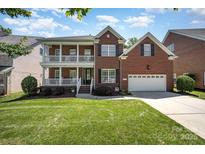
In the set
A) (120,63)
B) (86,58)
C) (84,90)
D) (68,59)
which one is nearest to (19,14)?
(68,59)

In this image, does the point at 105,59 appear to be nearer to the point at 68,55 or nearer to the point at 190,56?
the point at 68,55

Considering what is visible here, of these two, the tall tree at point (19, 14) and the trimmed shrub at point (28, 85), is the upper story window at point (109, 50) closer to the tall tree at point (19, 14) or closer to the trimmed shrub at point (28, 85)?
the trimmed shrub at point (28, 85)

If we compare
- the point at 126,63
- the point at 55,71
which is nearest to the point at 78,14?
the point at 126,63

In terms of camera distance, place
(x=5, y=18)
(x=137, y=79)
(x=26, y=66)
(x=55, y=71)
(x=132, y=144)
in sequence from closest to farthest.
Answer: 1. (x=132, y=144)
2. (x=5, y=18)
3. (x=137, y=79)
4. (x=55, y=71)
5. (x=26, y=66)

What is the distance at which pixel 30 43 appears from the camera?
24.4 metres

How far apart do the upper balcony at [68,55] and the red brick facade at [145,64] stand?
4221mm

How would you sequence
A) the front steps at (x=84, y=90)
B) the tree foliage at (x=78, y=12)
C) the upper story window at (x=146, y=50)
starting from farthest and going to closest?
the upper story window at (x=146, y=50), the front steps at (x=84, y=90), the tree foliage at (x=78, y=12)

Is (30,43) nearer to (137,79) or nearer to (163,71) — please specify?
(137,79)

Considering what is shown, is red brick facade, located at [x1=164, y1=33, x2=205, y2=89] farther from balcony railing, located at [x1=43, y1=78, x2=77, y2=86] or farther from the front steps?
balcony railing, located at [x1=43, y1=78, x2=77, y2=86]

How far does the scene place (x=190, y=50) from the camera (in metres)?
23.0

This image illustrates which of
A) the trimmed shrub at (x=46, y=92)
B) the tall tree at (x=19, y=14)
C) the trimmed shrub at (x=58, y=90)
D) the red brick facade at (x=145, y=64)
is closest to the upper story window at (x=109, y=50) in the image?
the red brick facade at (x=145, y=64)

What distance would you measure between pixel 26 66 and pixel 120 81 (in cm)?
1353

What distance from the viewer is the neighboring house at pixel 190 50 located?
20812 millimetres

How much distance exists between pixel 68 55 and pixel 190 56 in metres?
16.4
